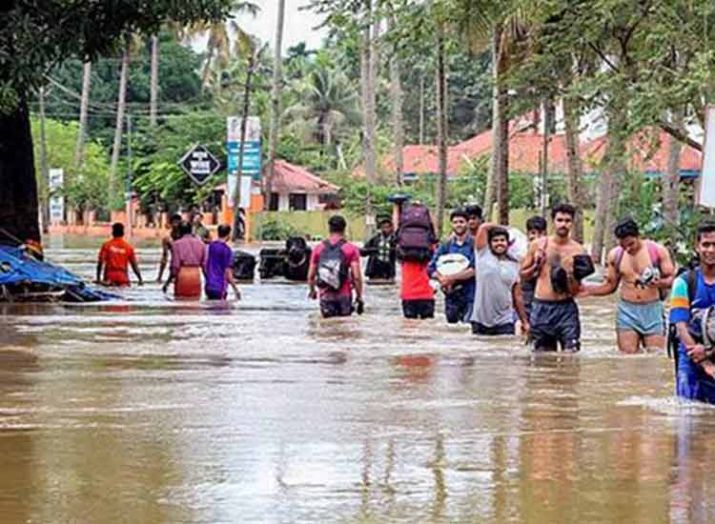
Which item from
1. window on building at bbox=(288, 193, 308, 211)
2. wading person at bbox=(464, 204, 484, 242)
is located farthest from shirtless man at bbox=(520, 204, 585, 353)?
window on building at bbox=(288, 193, 308, 211)

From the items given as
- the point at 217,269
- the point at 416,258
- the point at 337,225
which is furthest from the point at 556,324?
the point at 217,269

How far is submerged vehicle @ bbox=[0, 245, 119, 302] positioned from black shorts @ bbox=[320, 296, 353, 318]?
18.3ft

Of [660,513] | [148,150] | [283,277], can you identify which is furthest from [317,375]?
[148,150]

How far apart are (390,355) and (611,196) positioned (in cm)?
2662

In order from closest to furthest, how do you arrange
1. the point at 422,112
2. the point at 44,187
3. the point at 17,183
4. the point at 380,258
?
1. the point at 17,183
2. the point at 380,258
3. the point at 44,187
4. the point at 422,112

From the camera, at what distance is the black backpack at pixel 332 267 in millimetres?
18000

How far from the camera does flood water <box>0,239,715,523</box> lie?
7488 mm

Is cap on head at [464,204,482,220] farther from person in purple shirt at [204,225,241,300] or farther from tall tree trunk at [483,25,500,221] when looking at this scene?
tall tree trunk at [483,25,500,221]

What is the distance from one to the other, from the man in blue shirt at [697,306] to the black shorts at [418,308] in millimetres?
8103

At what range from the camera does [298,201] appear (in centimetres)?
8525

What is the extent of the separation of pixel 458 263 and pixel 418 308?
1.98 meters

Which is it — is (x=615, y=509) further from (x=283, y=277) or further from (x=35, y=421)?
(x=283, y=277)

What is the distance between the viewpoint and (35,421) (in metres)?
10.2

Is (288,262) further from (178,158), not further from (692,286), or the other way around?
(178,158)
